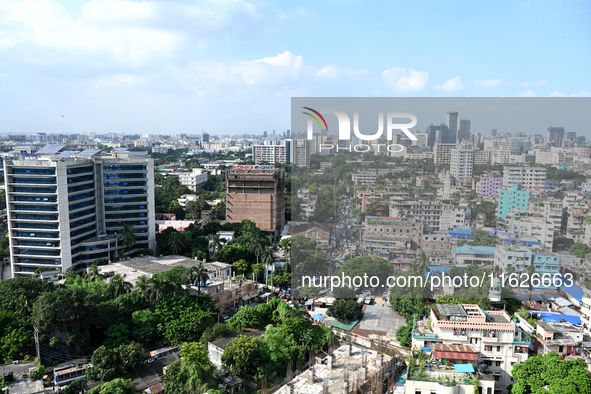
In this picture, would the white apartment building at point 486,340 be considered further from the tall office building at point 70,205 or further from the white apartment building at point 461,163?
the tall office building at point 70,205

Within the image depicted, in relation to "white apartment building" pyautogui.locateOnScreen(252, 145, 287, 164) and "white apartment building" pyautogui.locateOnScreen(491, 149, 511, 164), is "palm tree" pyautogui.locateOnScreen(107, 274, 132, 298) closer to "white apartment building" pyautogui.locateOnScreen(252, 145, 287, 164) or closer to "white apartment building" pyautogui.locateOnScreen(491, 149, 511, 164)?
"white apartment building" pyautogui.locateOnScreen(491, 149, 511, 164)

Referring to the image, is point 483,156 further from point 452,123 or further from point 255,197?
point 255,197

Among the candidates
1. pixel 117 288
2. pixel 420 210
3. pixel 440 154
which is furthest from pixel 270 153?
pixel 117 288

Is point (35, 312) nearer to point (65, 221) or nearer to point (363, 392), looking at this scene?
point (65, 221)

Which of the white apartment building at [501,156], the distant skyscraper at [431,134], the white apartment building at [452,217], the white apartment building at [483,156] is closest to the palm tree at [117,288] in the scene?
the white apartment building at [452,217]

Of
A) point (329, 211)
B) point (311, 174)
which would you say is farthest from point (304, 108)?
point (329, 211)

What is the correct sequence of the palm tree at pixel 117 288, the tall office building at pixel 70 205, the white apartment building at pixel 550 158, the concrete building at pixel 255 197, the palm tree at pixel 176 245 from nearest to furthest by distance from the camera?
the palm tree at pixel 117 288 → the white apartment building at pixel 550 158 → the tall office building at pixel 70 205 → the palm tree at pixel 176 245 → the concrete building at pixel 255 197
